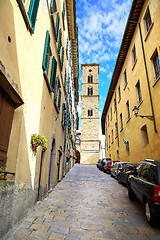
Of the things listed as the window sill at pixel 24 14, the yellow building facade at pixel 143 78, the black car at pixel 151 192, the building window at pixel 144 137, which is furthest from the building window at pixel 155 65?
the window sill at pixel 24 14

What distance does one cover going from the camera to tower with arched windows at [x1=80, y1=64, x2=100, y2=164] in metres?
42.2

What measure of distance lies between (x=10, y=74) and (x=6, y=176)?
81.9 inches

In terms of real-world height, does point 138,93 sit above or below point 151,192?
above

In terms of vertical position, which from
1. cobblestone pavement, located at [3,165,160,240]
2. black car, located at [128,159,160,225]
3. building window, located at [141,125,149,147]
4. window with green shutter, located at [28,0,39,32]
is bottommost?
cobblestone pavement, located at [3,165,160,240]

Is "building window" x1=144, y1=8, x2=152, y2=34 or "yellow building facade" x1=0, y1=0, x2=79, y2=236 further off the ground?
"building window" x1=144, y1=8, x2=152, y2=34

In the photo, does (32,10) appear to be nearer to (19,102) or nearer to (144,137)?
(19,102)

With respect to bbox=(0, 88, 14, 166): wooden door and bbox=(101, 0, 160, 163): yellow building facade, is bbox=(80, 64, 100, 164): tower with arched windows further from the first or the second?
bbox=(0, 88, 14, 166): wooden door

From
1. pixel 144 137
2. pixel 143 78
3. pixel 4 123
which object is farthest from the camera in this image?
pixel 144 137

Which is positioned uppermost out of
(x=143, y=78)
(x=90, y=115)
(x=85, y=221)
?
(x=90, y=115)

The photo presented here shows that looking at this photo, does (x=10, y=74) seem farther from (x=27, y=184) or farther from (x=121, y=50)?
(x=121, y=50)

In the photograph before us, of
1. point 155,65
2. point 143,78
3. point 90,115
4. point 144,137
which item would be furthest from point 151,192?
point 90,115

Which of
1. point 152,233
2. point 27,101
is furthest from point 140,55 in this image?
point 152,233

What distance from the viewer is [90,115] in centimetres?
4669

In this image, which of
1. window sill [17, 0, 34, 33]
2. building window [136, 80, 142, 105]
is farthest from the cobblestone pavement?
building window [136, 80, 142, 105]
